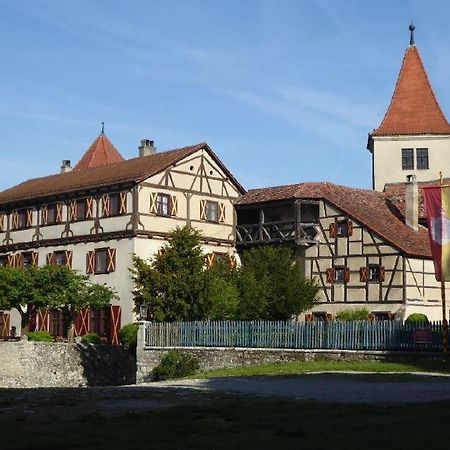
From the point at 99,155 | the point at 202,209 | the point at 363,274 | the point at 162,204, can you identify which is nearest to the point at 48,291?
the point at 162,204

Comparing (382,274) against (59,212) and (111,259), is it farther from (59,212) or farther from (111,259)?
(59,212)

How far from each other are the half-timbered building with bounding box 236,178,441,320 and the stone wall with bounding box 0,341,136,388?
1128cm

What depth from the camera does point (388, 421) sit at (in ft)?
45.8

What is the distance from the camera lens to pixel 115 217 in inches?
1879

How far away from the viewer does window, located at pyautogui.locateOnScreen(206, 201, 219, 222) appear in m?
50.4

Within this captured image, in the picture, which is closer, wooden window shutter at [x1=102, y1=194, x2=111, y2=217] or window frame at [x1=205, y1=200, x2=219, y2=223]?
wooden window shutter at [x1=102, y1=194, x2=111, y2=217]

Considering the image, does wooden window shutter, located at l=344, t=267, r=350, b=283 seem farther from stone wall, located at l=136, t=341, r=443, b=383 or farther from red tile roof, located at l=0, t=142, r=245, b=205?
stone wall, located at l=136, t=341, r=443, b=383

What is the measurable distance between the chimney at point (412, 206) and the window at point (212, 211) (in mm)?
10621

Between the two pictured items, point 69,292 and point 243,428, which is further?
point 69,292

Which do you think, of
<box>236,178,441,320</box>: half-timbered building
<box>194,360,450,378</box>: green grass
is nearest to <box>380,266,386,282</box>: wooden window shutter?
<box>236,178,441,320</box>: half-timbered building

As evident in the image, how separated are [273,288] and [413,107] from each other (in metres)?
28.5

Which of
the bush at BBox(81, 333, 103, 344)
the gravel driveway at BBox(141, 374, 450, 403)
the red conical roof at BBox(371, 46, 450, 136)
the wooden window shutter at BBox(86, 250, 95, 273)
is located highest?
the red conical roof at BBox(371, 46, 450, 136)

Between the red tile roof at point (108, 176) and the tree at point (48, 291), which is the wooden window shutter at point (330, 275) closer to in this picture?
the red tile roof at point (108, 176)

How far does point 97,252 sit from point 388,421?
35916mm
